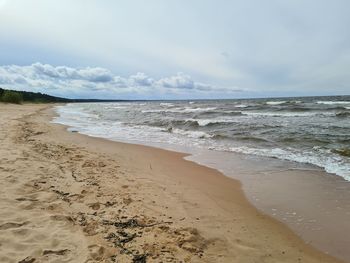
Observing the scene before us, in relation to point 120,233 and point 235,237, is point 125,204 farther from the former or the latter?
point 235,237

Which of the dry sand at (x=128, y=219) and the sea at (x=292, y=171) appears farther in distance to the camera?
the sea at (x=292, y=171)

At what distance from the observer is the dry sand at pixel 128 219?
3617 millimetres

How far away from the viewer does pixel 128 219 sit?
15.0 feet

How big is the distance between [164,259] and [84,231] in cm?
119

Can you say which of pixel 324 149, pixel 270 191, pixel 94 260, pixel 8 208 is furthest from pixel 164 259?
pixel 324 149

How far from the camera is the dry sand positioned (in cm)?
362

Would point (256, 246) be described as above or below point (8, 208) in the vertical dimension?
below

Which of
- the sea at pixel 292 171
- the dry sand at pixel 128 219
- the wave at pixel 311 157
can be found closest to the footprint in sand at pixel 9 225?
the dry sand at pixel 128 219

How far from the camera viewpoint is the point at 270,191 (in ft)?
21.3

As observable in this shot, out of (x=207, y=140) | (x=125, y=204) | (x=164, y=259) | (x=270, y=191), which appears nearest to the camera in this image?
(x=164, y=259)

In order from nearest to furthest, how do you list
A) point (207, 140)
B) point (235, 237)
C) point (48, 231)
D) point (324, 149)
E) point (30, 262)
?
point (30, 262)
point (48, 231)
point (235, 237)
point (324, 149)
point (207, 140)

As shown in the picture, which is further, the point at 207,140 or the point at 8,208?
the point at 207,140

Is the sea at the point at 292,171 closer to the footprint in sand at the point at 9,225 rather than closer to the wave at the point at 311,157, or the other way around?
the wave at the point at 311,157

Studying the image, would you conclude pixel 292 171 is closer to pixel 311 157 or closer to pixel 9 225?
pixel 311 157
